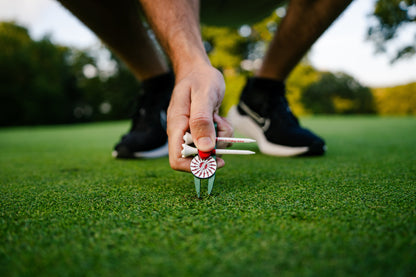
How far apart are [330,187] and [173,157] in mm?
491

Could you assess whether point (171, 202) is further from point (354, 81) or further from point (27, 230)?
point (354, 81)

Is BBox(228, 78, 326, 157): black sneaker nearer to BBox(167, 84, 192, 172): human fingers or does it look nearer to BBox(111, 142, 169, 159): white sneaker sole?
BBox(111, 142, 169, 159): white sneaker sole

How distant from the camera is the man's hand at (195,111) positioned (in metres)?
0.76

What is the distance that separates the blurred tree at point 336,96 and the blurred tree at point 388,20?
19.5m

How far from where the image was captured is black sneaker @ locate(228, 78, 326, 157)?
4.80 feet

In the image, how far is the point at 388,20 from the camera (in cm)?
254

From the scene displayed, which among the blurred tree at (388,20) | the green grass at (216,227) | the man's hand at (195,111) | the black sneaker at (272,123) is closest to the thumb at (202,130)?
the man's hand at (195,111)

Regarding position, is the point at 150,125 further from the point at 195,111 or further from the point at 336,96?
the point at 336,96

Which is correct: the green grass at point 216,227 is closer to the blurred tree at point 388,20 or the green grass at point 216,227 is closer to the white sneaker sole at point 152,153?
the white sneaker sole at point 152,153

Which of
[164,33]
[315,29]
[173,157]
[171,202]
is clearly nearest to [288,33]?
[315,29]

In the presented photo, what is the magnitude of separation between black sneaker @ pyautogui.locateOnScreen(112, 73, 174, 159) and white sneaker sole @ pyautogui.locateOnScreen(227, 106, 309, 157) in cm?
50

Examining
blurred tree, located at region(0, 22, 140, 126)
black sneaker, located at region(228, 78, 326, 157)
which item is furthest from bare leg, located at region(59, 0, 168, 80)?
blurred tree, located at region(0, 22, 140, 126)

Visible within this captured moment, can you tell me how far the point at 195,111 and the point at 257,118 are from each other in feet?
3.15

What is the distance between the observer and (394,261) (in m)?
0.42
